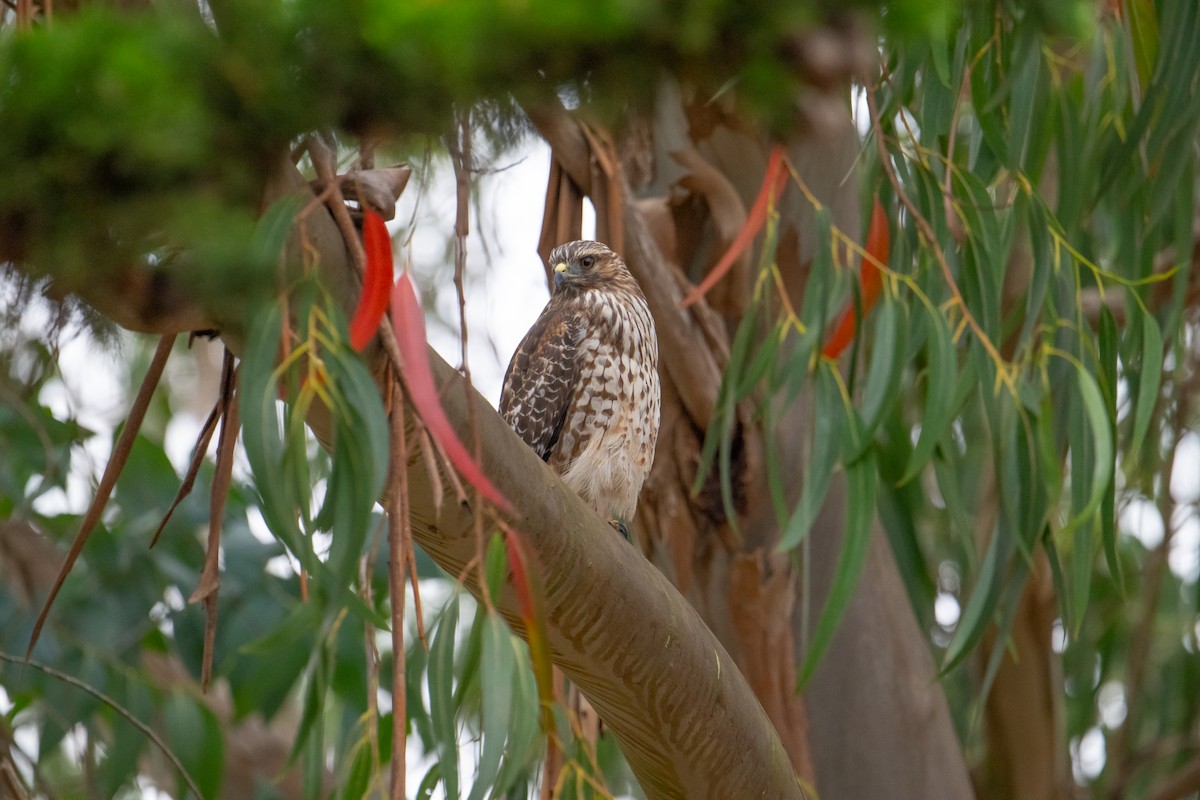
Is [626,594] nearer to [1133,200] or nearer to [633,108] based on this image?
[633,108]

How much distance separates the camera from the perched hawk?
2803 mm

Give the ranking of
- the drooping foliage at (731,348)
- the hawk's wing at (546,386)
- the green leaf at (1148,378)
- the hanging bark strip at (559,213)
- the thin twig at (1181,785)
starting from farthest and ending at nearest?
the thin twig at (1181,785) → the hawk's wing at (546,386) → the hanging bark strip at (559,213) → the green leaf at (1148,378) → the drooping foliage at (731,348)

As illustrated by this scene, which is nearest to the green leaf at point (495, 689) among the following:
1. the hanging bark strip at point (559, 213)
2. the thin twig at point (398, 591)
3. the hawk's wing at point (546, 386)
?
the thin twig at point (398, 591)

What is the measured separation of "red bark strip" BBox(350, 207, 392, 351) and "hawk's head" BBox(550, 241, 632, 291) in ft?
5.66

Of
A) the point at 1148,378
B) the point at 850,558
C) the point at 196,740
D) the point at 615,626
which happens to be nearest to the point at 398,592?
the point at 615,626

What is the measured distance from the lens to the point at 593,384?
2869mm

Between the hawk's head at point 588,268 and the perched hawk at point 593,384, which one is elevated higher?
the hawk's head at point 588,268

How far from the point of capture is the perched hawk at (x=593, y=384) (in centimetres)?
280

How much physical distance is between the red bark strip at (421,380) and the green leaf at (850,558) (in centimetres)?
89

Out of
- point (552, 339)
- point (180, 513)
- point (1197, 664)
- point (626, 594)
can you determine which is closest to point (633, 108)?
point (626, 594)

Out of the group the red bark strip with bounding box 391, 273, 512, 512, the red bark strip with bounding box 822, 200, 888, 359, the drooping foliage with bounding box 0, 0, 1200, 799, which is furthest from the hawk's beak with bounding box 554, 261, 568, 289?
the red bark strip with bounding box 391, 273, 512, 512

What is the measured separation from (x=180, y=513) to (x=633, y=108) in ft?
9.99

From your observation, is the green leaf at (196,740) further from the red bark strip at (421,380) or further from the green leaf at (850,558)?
the red bark strip at (421,380)

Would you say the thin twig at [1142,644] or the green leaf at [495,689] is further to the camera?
the thin twig at [1142,644]
